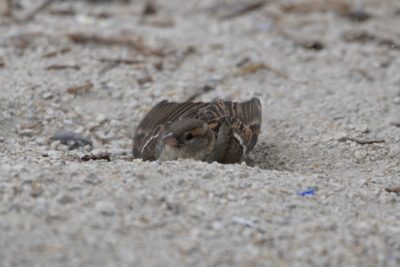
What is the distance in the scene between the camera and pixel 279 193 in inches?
176

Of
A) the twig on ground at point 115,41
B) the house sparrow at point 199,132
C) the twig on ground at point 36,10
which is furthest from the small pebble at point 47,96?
the twig on ground at point 36,10

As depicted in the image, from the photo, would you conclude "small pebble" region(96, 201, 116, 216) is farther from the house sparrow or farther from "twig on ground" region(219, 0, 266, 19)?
"twig on ground" region(219, 0, 266, 19)

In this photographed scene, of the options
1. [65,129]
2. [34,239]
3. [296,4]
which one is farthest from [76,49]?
[34,239]

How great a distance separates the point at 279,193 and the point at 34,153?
5.84ft

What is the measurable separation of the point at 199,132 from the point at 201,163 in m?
0.70

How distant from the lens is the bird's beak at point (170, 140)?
549 cm

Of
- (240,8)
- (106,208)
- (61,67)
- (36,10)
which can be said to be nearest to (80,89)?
(61,67)

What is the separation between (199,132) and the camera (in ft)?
18.4

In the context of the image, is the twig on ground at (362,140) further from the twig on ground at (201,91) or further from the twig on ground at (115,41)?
the twig on ground at (115,41)

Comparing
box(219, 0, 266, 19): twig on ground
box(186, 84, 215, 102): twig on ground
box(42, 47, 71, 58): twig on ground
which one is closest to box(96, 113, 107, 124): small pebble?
box(186, 84, 215, 102): twig on ground

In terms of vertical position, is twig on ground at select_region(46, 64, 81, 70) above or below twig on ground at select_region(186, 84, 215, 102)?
above

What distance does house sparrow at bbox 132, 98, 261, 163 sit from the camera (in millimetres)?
5586

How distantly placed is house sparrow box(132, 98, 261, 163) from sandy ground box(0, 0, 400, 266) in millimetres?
191

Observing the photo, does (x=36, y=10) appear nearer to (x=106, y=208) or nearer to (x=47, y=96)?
(x=47, y=96)
